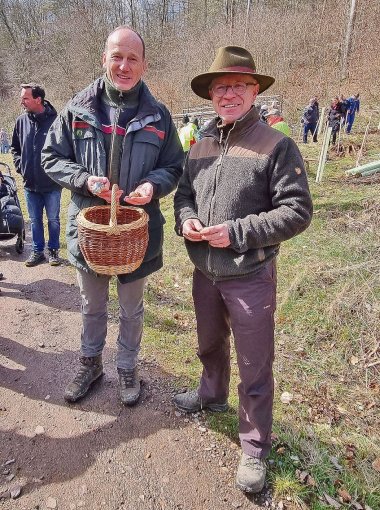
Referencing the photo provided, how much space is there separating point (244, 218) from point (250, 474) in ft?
4.96

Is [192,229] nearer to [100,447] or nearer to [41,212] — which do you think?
[100,447]

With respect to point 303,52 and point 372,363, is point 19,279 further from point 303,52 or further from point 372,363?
point 303,52

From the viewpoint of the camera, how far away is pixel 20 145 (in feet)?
16.3

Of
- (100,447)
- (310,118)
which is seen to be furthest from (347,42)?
(100,447)

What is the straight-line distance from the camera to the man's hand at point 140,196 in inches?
87.6

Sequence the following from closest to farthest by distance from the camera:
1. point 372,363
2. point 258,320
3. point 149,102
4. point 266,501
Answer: point 258,320 < point 266,501 < point 149,102 < point 372,363

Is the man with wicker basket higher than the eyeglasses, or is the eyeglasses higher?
the eyeglasses

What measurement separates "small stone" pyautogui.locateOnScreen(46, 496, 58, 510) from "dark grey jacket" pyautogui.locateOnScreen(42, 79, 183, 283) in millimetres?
1329

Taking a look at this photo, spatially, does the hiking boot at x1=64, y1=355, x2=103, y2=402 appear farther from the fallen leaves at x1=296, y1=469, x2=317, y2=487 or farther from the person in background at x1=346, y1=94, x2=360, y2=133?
the person in background at x1=346, y1=94, x2=360, y2=133

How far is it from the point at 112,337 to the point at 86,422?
1.15 meters

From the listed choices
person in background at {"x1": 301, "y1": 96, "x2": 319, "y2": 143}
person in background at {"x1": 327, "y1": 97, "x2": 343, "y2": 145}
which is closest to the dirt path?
person in background at {"x1": 327, "y1": 97, "x2": 343, "y2": 145}

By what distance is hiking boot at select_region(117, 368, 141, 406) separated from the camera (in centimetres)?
281

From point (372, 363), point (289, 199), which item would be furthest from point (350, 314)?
point (289, 199)

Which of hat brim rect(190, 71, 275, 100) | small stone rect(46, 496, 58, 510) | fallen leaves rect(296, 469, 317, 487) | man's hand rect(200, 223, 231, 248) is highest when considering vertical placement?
hat brim rect(190, 71, 275, 100)
